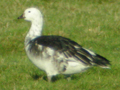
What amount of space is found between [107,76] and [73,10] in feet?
18.5

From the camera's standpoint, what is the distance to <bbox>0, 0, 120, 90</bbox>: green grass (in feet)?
21.9

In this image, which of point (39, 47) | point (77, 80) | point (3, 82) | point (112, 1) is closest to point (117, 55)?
point (77, 80)

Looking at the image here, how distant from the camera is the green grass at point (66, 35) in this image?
6.66 metres

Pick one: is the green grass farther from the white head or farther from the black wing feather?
the white head

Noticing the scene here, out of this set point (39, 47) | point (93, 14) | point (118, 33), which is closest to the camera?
point (39, 47)

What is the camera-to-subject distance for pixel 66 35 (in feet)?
32.8

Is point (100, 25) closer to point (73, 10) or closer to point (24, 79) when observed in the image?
point (73, 10)

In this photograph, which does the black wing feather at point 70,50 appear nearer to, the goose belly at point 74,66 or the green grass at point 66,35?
the goose belly at point 74,66

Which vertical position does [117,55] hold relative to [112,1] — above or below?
below

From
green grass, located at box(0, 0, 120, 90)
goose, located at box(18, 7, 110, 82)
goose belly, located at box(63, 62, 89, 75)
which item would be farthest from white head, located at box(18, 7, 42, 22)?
goose belly, located at box(63, 62, 89, 75)

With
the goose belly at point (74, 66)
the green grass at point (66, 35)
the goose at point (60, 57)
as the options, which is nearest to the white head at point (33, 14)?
the goose at point (60, 57)

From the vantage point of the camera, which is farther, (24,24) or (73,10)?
(73,10)

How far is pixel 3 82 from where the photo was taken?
21.9 feet

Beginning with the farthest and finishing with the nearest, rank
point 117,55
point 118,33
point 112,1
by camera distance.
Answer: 1. point 112,1
2. point 118,33
3. point 117,55
